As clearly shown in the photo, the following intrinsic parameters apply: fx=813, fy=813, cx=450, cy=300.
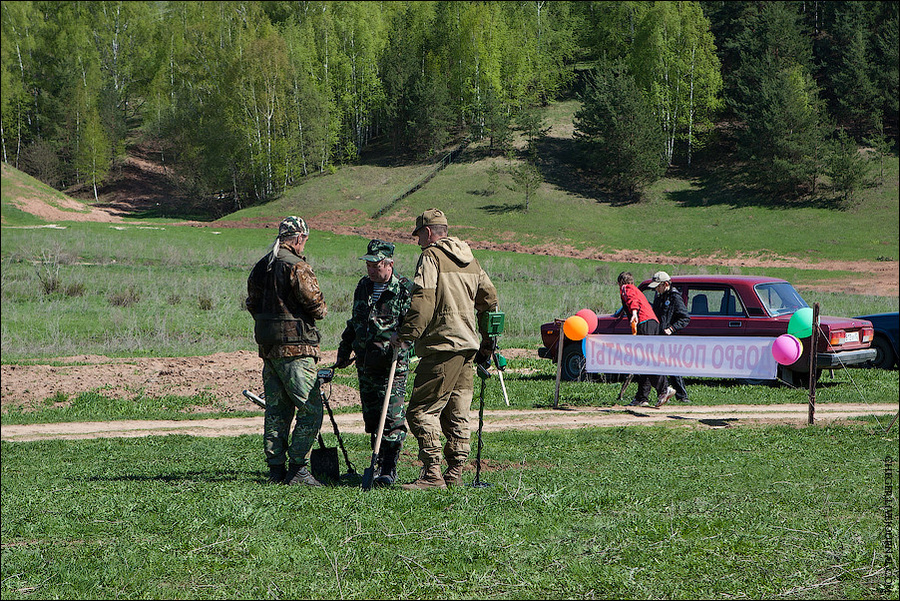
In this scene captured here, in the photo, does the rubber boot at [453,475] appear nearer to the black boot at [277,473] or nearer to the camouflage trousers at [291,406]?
the camouflage trousers at [291,406]

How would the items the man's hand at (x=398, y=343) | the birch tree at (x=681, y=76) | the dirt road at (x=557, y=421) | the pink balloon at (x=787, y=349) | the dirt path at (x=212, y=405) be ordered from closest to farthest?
the man's hand at (x=398, y=343) < the dirt road at (x=557, y=421) < the pink balloon at (x=787, y=349) < the dirt path at (x=212, y=405) < the birch tree at (x=681, y=76)

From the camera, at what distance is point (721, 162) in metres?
70.3

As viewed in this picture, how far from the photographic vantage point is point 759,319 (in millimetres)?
13172

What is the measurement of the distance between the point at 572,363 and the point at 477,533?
32.9ft

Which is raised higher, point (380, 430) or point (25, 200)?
point (25, 200)

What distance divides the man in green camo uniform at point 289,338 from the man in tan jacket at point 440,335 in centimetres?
81

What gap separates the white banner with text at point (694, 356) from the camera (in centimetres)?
1120

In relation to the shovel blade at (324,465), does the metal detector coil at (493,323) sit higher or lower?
higher

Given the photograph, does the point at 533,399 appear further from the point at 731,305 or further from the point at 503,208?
the point at 503,208

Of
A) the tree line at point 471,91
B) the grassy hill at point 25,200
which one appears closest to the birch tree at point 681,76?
the tree line at point 471,91

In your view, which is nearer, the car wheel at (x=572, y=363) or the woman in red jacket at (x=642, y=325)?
the woman in red jacket at (x=642, y=325)

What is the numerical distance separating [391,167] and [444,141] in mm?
5168

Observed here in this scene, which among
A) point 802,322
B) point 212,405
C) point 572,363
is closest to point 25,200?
point 212,405

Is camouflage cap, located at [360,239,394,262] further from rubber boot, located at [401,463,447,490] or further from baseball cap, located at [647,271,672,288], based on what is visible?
baseball cap, located at [647,271,672,288]
